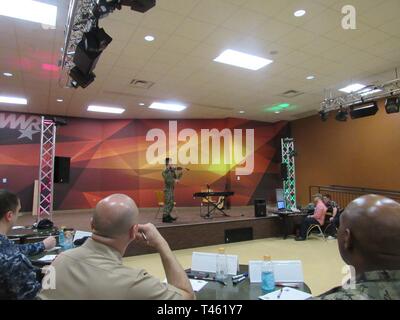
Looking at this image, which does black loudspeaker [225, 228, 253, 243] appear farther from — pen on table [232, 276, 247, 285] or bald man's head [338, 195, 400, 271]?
bald man's head [338, 195, 400, 271]

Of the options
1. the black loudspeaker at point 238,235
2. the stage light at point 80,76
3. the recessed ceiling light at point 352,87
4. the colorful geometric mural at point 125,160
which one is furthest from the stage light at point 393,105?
the stage light at point 80,76

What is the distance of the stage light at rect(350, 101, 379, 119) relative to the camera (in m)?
6.46

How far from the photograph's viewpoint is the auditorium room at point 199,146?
1.22 metres

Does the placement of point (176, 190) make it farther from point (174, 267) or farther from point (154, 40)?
point (174, 267)

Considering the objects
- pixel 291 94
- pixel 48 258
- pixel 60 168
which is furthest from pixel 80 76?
pixel 291 94

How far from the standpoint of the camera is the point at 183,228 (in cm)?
618

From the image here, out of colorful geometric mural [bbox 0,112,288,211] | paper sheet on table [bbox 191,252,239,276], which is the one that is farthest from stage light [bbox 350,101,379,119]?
paper sheet on table [bbox 191,252,239,276]

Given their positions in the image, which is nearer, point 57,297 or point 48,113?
point 57,297

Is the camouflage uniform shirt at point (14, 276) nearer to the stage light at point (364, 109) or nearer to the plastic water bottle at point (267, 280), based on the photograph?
the plastic water bottle at point (267, 280)

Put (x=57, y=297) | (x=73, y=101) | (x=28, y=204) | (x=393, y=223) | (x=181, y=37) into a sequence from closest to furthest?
(x=393, y=223) → (x=57, y=297) → (x=181, y=37) → (x=73, y=101) → (x=28, y=204)

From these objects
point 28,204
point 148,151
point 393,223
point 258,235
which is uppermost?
point 148,151

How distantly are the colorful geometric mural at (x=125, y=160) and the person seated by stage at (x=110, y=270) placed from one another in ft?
28.4

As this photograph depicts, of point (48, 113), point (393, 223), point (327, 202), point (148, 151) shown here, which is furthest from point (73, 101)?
point (393, 223)

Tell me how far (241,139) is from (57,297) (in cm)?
968
